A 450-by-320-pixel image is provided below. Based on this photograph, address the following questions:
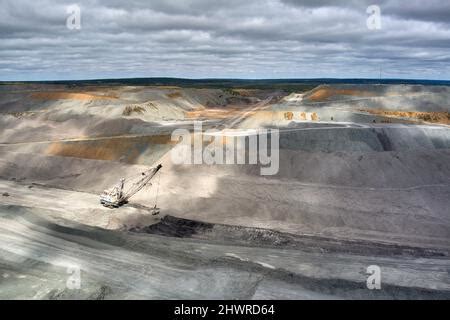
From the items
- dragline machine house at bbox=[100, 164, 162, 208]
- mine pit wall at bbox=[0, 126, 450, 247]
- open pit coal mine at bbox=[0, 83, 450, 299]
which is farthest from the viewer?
dragline machine house at bbox=[100, 164, 162, 208]

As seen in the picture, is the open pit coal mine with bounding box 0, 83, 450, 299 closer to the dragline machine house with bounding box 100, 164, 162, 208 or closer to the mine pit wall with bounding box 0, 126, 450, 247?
the mine pit wall with bounding box 0, 126, 450, 247

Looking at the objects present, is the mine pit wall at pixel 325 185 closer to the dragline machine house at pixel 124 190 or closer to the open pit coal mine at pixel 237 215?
the open pit coal mine at pixel 237 215

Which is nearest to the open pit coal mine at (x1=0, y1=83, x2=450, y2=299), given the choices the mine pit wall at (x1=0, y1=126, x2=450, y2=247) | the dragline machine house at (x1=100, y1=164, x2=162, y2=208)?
the mine pit wall at (x1=0, y1=126, x2=450, y2=247)

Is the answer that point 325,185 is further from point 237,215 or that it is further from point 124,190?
point 124,190

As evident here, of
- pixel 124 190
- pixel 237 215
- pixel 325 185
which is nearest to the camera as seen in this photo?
pixel 237 215

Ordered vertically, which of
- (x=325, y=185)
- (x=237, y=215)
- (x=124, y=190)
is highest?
(x=325, y=185)

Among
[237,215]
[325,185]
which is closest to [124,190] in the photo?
[237,215]

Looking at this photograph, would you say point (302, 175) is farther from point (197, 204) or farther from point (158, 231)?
point (158, 231)

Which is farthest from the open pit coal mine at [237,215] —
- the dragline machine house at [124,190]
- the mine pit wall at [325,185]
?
the dragline machine house at [124,190]

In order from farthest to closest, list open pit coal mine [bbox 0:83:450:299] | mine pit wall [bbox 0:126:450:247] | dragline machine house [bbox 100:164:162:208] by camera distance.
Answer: dragline machine house [bbox 100:164:162:208] → mine pit wall [bbox 0:126:450:247] → open pit coal mine [bbox 0:83:450:299]
